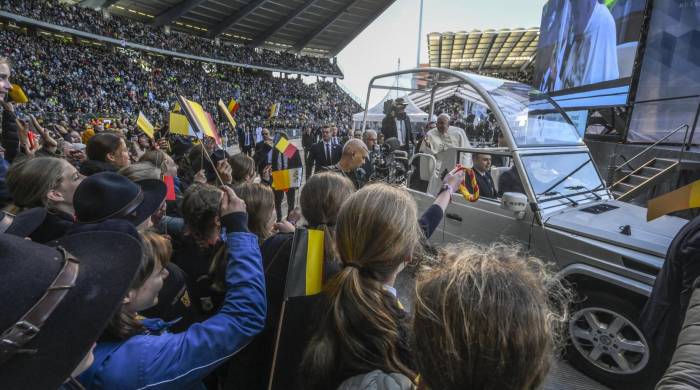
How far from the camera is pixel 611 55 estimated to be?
976 cm

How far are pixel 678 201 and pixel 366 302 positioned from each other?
190cm

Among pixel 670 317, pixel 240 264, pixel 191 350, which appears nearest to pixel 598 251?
pixel 670 317

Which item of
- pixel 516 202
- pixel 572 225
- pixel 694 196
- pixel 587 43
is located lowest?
pixel 572 225

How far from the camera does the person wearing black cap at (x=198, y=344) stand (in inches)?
42.6

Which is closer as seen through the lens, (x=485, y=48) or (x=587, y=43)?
(x=587, y=43)

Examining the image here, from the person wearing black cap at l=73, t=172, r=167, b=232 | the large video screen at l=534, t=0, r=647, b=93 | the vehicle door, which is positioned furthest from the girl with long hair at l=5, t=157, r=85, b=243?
the large video screen at l=534, t=0, r=647, b=93

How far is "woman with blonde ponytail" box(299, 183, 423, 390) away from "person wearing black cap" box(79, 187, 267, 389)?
334 mm

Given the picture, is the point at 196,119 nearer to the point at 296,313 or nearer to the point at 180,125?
the point at 180,125

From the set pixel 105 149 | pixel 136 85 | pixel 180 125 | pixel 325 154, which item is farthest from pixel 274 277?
pixel 136 85

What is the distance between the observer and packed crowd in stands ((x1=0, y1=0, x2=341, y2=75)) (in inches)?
1056

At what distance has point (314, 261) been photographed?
1.38 meters

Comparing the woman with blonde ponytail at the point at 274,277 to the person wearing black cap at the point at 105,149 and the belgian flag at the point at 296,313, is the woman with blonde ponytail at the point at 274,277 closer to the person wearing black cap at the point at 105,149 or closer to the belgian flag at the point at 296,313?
the belgian flag at the point at 296,313

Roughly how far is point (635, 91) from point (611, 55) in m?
2.01

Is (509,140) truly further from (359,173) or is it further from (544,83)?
(544,83)
